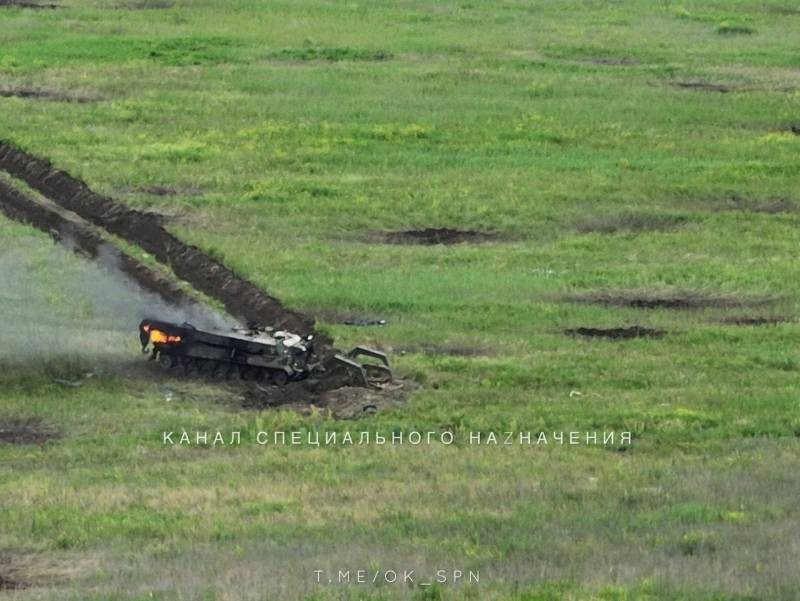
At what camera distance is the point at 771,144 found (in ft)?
143

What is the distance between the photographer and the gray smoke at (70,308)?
1053 inches

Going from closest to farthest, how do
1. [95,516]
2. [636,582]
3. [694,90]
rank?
[636,582], [95,516], [694,90]

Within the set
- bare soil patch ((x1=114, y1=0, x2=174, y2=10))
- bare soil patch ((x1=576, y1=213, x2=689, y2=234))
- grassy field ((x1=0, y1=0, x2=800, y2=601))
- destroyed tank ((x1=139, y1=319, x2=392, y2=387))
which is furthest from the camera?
bare soil patch ((x1=114, y1=0, x2=174, y2=10))

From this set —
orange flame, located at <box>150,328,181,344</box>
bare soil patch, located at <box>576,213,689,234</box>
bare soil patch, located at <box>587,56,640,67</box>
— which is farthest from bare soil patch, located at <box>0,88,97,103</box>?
orange flame, located at <box>150,328,181,344</box>

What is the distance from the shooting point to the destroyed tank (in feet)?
83.7

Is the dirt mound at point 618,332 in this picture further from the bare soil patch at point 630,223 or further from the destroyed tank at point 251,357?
the bare soil patch at point 630,223

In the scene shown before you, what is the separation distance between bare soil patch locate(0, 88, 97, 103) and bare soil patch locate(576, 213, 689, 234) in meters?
17.2

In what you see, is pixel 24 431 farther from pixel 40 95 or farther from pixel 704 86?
pixel 704 86

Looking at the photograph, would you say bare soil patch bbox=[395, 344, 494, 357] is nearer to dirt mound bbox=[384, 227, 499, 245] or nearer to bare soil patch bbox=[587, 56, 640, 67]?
dirt mound bbox=[384, 227, 499, 245]

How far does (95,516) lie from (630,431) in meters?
7.49

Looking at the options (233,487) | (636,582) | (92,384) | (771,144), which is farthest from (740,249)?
(636,582)

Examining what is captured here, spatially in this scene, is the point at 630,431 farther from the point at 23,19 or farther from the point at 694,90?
the point at 23,19

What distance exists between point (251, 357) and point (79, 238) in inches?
402

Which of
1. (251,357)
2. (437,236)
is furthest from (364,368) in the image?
(437,236)
